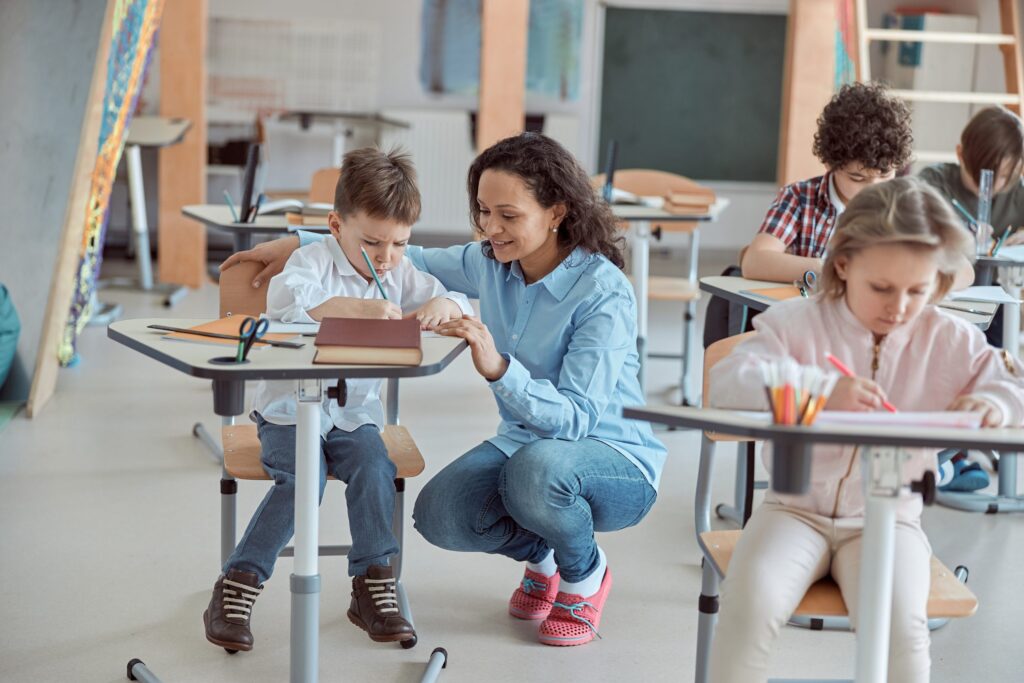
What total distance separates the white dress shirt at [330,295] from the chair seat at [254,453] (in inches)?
2.3

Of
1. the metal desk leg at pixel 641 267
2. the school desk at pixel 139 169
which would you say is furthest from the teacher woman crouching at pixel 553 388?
the school desk at pixel 139 169

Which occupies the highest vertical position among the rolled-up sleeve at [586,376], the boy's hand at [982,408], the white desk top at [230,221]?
the white desk top at [230,221]

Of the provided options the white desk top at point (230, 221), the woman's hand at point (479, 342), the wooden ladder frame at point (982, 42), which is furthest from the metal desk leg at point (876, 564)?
the wooden ladder frame at point (982, 42)

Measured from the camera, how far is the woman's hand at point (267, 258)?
2.43 m

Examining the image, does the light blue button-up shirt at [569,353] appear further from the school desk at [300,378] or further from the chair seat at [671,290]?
the chair seat at [671,290]

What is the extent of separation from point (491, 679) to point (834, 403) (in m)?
1.03

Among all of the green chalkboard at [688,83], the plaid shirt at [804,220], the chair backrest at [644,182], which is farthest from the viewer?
the green chalkboard at [688,83]

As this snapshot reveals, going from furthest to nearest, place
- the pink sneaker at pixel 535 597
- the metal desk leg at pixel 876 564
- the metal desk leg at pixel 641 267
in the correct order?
the metal desk leg at pixel 641 267 < the pink sneaker at pixel 535 597 < the metal desk leg at pixel 876 564

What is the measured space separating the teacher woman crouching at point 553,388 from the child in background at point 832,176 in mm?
779

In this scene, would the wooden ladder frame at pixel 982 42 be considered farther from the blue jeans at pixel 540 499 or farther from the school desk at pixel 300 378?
the school desk at pixel 300 378

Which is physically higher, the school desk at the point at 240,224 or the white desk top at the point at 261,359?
the school desk at the point at 240,224

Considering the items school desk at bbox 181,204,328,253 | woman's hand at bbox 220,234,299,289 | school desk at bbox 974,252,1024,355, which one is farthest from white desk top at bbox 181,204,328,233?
school desk at bbox 974,252,1024,355

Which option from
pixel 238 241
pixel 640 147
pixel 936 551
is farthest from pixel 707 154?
pixel 936 551

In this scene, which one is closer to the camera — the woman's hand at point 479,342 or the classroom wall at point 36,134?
the woman's hand at point 479,342
